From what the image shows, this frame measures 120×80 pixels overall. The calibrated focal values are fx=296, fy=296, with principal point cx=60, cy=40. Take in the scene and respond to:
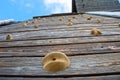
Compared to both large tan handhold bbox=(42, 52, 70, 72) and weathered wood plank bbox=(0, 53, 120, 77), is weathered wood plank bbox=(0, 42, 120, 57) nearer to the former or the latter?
weathered wood plank bbox=(0, 53, 120, 77)

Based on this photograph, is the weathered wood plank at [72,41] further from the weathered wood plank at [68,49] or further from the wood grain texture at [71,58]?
the weathered wood plank at [68,49]

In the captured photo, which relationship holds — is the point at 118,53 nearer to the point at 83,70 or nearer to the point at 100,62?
the point at 100,62

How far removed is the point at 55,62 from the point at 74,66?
6.8 inches

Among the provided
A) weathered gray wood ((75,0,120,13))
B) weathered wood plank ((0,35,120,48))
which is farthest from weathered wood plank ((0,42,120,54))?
weathered gray wood ((75,0,120,13))

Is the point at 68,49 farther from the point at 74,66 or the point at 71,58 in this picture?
the point at 74,66

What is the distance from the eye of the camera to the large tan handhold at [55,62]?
130 cm

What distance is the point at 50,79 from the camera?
1281 millimetres

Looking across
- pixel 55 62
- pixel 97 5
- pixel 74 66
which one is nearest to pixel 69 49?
pixel 74 66

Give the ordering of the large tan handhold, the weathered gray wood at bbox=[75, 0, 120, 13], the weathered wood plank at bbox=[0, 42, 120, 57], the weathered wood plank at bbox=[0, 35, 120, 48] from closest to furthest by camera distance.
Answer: the large tan handhold → the weathered wood plank at bbox=[0, 42, 120, 57] → the weathered wood plank at bbox=[0, 35, 120, 48] → the weathered gray wood at bbox=[75, 0, 120, 13]

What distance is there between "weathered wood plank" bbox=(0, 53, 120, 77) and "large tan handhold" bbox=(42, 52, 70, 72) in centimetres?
2

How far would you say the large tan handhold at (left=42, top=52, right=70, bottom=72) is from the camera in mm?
1299

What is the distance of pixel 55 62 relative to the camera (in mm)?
1297

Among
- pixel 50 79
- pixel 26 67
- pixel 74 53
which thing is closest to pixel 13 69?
pixel 26 67

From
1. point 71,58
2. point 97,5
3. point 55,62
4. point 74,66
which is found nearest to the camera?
point 55,62
